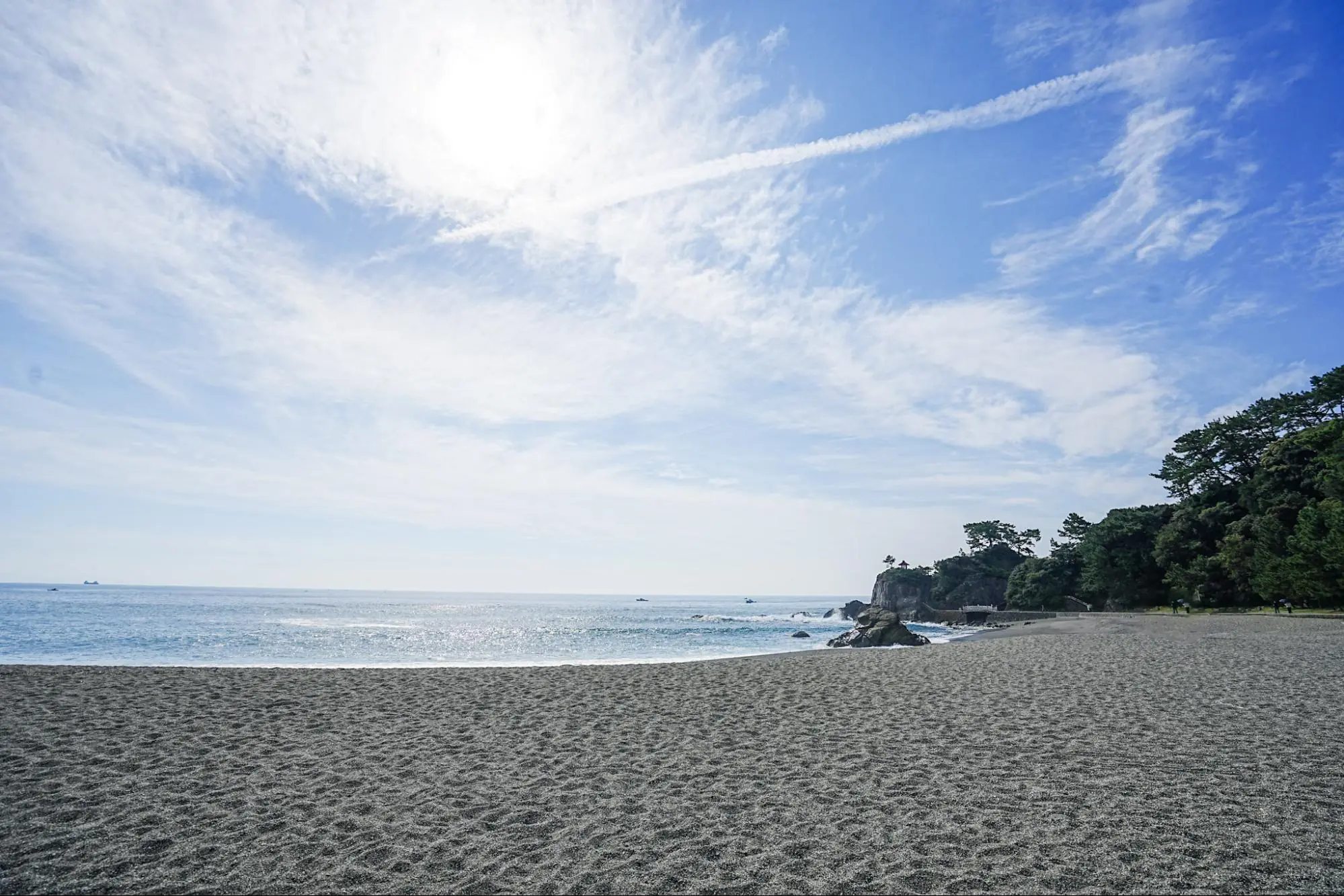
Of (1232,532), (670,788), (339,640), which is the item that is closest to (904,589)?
(1232,532)

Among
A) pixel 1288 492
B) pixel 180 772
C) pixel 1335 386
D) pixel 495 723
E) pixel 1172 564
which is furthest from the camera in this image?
pixel 1172 564

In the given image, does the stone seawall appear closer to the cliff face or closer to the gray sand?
the cliff face

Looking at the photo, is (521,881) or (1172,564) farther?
(1172,564)

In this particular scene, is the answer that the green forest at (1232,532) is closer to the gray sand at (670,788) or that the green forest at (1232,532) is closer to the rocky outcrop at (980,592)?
the rocky outcrop at (980,592)

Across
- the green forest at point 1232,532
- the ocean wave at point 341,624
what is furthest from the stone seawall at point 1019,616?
the ocean wave at point 341,624

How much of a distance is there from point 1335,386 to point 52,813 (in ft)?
242

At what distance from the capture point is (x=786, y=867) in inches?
215

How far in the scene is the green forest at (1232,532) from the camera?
4022 centimetres

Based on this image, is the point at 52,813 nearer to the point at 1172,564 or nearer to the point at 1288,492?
the point at 1288,492

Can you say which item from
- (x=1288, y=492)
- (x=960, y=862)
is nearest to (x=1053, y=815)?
(x=960, y=862)

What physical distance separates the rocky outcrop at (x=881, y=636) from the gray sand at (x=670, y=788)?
24.8 metres

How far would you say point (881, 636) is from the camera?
39.0 metres

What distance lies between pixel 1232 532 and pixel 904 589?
65.0 meters

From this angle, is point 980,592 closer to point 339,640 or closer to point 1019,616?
point 1019,616
